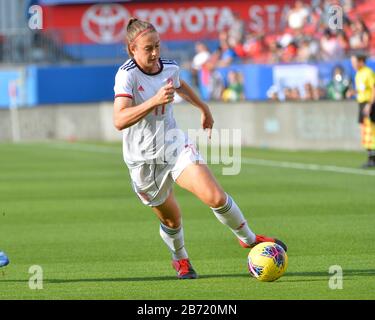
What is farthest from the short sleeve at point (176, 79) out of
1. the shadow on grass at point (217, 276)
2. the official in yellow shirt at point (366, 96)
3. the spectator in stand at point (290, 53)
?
the spectator in stand at point (290, 53)

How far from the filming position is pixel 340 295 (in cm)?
864

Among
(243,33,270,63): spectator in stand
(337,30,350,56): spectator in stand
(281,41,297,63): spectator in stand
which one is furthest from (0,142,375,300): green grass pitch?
(243,33,270,63): spectator in stand

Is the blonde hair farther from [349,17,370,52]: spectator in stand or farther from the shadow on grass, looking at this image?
[349,17,370,52]: spectator in stand

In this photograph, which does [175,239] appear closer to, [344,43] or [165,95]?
[165,95]

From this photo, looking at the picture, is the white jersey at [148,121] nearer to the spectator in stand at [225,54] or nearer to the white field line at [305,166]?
the white field line at [305,166]

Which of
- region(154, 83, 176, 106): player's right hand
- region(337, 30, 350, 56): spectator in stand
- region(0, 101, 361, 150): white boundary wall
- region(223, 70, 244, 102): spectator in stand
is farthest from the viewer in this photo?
region(223, 70, 244, 102): spectator in stand

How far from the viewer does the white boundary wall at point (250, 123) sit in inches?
1088

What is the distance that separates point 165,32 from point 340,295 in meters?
34.6

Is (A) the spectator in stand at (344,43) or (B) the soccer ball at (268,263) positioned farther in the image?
(A) the spectator in stand at (344,43)

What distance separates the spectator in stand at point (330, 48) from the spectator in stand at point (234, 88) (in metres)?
3.40

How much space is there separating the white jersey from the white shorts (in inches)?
2.5

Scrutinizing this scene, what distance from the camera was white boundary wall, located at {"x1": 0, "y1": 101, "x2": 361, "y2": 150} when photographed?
2764 cm

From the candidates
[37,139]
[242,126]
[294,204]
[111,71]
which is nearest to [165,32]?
[111,71]

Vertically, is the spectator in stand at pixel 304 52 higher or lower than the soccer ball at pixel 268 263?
higher
